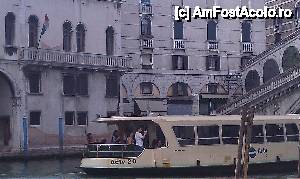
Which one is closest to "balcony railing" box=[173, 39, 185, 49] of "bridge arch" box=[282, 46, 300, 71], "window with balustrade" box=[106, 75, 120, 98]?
"window with balustrade" box=[106, 75, 120, 98]

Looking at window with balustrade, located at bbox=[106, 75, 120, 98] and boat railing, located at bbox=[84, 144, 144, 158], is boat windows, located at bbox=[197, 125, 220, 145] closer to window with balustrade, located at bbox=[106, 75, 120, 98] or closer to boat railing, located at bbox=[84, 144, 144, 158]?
boat railing, located at bbox=[84, 144, 144, 158]

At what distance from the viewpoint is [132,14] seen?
119 ft

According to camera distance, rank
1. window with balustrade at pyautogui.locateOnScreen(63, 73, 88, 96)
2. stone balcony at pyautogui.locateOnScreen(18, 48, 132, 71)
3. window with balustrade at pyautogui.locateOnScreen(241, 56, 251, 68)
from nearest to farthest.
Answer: stone balcony at pyautogui.locateOnScreen(18, 48, 132, 71), window with balustrade at pyautogui.locateOnScreen(63, 73, 88, 96), window with balustrade at pyautogui.locateOnScreen(241, 56, 251, 68)

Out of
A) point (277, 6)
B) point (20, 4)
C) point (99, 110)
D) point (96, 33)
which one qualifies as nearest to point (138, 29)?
point (96, 33)

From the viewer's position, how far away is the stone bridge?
89.2 ft

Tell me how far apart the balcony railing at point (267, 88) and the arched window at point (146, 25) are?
25.8 ft

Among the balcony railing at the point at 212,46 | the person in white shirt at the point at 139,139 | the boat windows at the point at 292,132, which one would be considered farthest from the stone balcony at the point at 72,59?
the boat windows at the point at 292,132

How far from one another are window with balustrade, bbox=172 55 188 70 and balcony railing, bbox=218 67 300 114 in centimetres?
663

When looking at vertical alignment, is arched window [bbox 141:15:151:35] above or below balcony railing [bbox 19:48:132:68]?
above

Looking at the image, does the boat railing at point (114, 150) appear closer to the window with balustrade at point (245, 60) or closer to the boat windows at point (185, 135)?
the boat windows at point (185, 135)

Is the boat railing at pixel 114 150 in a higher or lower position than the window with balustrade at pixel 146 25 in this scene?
lower

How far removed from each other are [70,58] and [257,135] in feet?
47.0

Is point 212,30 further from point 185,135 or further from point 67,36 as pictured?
point 185,135

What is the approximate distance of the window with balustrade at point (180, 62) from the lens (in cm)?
3767
